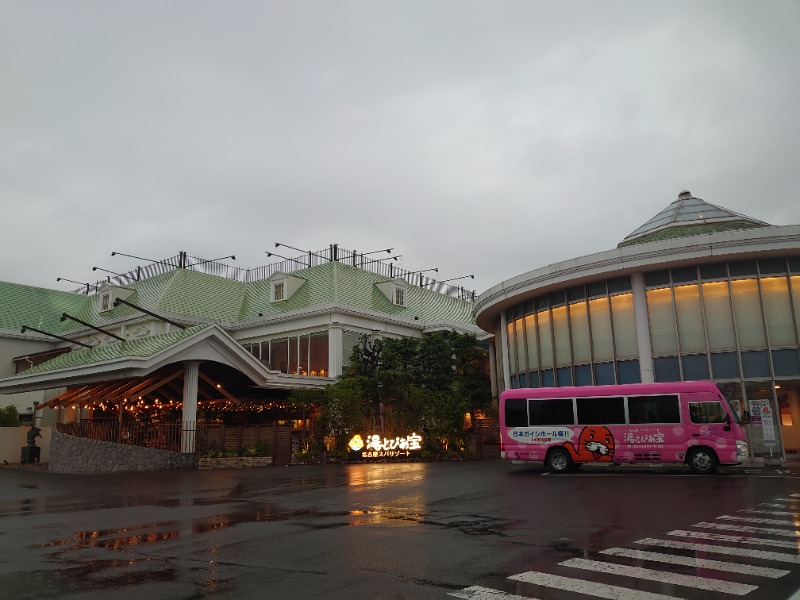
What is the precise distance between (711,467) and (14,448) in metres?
39.0

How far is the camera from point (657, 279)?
25.9 metres

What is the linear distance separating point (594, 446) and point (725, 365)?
704 centimetres

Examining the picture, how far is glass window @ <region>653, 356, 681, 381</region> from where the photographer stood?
24906 mm

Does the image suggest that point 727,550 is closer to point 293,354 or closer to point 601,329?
point 601,329

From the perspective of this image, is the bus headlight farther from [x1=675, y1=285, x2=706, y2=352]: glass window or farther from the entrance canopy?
the entrance canopy

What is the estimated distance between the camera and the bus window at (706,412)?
1962 cm

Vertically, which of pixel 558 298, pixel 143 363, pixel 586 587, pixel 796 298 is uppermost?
pixel 558 298

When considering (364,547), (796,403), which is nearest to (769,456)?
(796,403)

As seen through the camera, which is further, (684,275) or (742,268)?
(684,275)

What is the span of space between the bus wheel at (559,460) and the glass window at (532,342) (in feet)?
26.1

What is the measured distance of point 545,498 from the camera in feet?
48.3

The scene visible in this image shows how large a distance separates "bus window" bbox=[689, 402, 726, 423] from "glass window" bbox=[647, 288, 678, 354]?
5.50 metres

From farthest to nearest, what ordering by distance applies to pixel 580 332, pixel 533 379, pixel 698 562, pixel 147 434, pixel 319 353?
pixel 319 353 < pixel 533 379 < pixel 147 434 < pixel 580 332 < pixel 698 562

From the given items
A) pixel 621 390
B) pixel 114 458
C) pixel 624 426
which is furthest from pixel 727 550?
pixel 114 458
